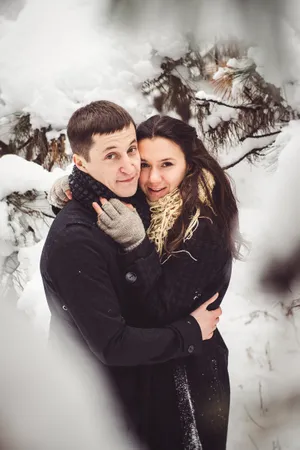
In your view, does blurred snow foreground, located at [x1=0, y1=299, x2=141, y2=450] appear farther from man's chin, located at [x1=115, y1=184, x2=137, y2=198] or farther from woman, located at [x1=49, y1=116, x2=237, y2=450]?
man's chin, located at [x1=115, y1=184, x2=137, y2=198]

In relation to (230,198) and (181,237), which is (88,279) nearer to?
(181,237)

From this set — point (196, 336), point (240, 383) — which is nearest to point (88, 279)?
point (196, 336)

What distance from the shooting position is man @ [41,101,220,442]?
90cm

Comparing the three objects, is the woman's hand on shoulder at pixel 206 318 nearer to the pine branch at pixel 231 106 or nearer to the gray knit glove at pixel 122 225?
the gray knit glove at pixel 122 225

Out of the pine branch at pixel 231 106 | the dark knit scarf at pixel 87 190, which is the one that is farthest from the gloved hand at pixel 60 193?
the pine branch at pixel 231 106

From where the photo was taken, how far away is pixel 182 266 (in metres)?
0.98

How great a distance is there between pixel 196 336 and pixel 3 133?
574 mm

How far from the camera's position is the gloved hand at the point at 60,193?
1.03 m

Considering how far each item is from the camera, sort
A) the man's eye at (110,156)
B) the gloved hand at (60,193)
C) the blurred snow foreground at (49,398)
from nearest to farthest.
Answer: the blurred snow foreground at (49,398) → the man's eye at (110,156) → the gloved hand at (60,193)

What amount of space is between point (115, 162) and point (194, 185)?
0.19 m

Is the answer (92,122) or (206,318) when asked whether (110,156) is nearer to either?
(92,122)

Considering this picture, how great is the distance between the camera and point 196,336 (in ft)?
3.17

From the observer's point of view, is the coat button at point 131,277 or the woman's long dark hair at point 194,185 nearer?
the coat button at point 131,277

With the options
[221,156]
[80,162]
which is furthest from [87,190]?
[221,156]
